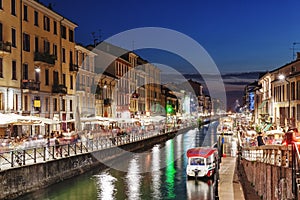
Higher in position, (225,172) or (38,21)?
(38,21)

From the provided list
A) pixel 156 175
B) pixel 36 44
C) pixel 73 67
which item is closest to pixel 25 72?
pixel 36 44

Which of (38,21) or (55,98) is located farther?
(55,98)

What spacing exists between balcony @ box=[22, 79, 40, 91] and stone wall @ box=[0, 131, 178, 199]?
353 inches

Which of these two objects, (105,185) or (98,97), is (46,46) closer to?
(98,97)

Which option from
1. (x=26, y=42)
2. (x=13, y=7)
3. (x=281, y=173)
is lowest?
(x=281, y=173)

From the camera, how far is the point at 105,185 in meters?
30.5

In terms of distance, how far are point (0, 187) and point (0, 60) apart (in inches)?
681

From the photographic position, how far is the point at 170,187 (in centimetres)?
3017

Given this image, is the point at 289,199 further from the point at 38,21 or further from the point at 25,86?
the point at 38,21

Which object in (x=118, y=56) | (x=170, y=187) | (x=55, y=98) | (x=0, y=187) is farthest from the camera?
(x=118, y=56)

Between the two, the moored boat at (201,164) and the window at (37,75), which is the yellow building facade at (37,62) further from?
the moored boat at (201,164)

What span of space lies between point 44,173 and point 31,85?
631 inches

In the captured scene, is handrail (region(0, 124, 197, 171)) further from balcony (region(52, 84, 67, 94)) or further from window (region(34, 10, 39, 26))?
window (region(34, 10, 39, 26))

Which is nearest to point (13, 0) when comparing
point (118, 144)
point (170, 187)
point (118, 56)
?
point (118, 144)
